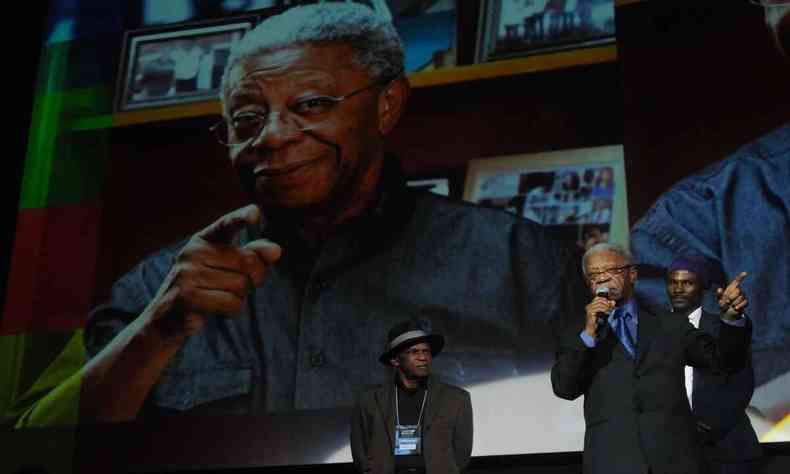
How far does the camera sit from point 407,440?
101 inches

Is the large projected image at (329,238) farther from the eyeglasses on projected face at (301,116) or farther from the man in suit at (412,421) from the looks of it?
the man in suit at (412,421)

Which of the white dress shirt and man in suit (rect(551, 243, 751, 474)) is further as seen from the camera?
the white dress shirt

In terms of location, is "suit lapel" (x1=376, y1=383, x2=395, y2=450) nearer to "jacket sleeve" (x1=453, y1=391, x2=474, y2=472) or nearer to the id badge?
the id badge

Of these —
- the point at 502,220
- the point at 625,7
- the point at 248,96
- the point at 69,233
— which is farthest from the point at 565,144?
the point at 69,233

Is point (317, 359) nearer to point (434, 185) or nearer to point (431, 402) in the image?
point (434, 185)

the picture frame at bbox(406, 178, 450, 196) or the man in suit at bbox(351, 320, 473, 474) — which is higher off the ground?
the picture frame at bbox(406, 178, 450, 196)

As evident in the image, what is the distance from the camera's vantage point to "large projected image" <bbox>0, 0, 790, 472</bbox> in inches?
134

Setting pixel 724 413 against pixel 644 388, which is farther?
pixel 724 413

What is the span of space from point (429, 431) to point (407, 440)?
65 millimetres

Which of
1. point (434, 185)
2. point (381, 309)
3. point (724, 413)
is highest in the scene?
point (434, 185)

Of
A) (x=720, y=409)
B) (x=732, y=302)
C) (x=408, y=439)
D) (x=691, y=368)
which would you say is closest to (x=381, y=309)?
(x=408, y=439)

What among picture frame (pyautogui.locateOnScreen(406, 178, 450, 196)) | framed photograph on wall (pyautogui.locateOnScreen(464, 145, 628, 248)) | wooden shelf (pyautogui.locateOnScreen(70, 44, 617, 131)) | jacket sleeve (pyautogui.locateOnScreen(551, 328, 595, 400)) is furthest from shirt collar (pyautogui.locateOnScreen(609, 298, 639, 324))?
wooden shelf (pyautogui.locateOnScreen(70, 44, 617, 131))

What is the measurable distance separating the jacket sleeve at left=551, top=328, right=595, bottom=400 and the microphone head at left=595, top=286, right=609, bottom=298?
0.12 m

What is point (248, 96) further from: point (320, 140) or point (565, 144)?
point (565, 144)
